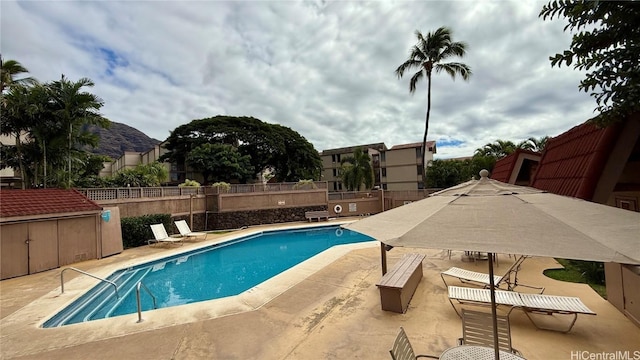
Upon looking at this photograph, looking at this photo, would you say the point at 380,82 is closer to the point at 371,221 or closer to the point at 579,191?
the point at 579,191

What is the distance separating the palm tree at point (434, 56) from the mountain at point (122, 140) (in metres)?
118

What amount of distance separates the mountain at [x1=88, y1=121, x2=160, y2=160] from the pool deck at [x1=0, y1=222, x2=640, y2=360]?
12294 cm

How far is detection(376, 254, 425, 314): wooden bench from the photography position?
5.36 meters

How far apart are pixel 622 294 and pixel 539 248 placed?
16.8ft

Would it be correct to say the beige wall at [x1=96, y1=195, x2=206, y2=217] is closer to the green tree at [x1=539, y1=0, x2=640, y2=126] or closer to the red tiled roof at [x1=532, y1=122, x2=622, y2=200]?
the green tree at [x1=539, y1=0, x2=640, y2=126]

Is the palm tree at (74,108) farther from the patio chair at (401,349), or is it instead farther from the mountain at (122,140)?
the mountain at (122,140)

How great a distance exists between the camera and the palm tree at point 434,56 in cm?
1977

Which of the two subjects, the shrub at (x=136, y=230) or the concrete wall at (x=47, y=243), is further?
the shrub at (x=136, y=230)

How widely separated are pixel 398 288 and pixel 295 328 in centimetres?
209

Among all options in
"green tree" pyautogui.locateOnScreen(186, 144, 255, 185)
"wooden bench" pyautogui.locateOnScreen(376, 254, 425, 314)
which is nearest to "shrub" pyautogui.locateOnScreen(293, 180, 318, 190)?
"green tree" pyautogui.locateOnScreen(186, 144, 255, 185)

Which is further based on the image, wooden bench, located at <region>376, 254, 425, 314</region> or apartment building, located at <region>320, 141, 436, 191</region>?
apartment building, located at <region>320, 141, 436, 191</region>

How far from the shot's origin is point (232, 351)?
4332mm

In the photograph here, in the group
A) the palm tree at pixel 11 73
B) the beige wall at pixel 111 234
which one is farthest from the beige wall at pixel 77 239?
the palm tree at pixel 11 73

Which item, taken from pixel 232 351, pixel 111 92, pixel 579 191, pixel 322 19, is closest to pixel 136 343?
pixel 232 351
